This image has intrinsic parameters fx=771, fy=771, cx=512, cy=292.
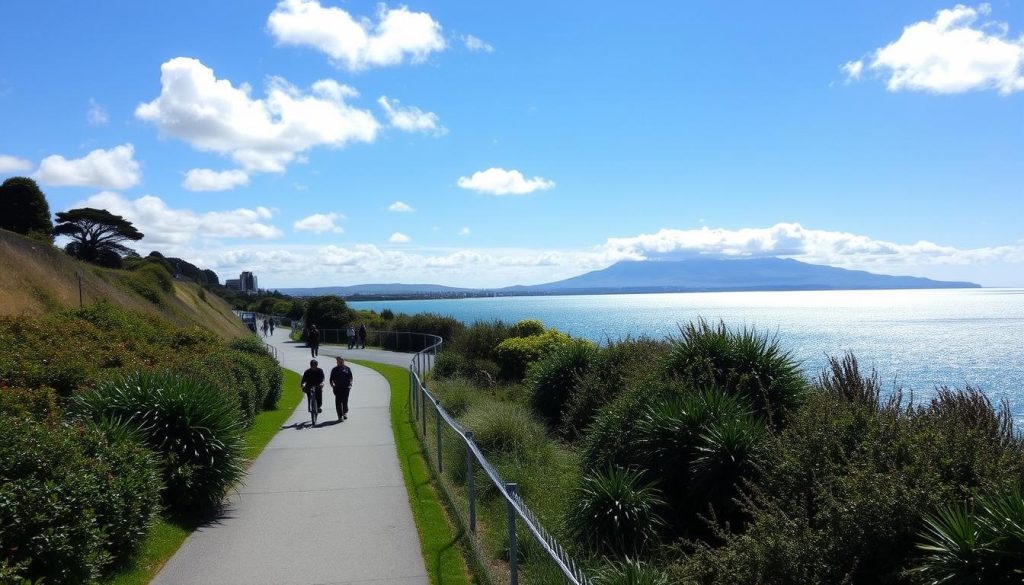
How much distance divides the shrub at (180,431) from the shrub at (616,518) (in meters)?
4.09

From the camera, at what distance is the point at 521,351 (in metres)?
24.3

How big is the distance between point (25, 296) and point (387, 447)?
1234 centimetres

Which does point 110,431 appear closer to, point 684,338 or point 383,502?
point 383,502

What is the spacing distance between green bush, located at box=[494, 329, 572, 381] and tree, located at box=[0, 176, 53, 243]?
26376 mm

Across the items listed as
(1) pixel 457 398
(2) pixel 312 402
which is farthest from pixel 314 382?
(1) pixel 457 398

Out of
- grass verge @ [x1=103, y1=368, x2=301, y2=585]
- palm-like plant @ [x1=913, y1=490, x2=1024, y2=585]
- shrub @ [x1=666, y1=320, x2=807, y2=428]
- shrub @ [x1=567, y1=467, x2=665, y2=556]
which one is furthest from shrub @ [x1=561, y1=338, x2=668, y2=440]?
palm-like plant @ [x1=913, y1=490, x2=1024, y2=585]

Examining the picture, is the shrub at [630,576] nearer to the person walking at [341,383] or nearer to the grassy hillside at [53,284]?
the person walking at [341,383]

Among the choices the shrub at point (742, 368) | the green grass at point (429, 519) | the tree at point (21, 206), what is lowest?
the green grass at point (429, 519)

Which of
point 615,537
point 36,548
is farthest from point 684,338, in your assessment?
point 36,548

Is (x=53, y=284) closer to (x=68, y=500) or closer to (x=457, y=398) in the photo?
(x=457, y=398)

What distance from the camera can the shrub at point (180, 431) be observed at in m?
8.45

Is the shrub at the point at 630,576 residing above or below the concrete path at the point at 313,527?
above

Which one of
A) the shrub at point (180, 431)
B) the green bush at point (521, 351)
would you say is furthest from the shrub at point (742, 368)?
the green bush at point (521, 351)

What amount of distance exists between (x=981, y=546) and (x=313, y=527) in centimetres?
624
